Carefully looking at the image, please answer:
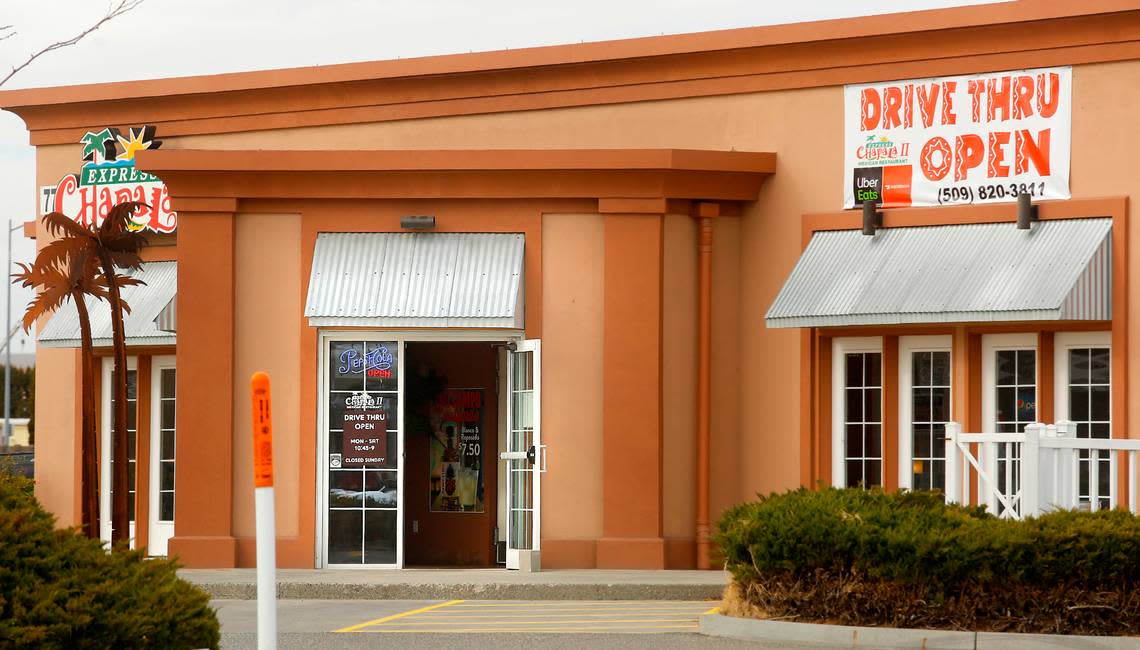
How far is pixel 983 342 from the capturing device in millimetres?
15141

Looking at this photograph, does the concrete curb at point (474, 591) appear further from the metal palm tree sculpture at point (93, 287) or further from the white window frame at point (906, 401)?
the metal palm tree sculpture at point (93, 287)

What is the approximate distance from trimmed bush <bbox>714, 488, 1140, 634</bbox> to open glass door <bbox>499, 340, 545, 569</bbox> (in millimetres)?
4892

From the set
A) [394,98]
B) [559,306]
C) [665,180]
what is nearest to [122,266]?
[394,98]

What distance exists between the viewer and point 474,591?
1462cm

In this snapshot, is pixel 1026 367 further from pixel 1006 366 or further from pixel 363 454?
pixel 363 454

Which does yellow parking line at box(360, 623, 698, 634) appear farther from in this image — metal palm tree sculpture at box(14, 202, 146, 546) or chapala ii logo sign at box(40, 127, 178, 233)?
chapala ii logo sign at box(40, 127, 178, 233)

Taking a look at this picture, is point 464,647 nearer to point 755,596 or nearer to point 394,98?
point 755,596

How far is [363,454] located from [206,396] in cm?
174

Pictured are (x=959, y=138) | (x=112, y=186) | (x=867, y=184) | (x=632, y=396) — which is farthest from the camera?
(x=112, y=186)

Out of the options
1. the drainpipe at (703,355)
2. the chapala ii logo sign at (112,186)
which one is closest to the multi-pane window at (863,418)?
the drainpipe at (703,355)

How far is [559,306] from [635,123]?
7.39ft

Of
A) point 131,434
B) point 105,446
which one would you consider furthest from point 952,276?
point 105,446

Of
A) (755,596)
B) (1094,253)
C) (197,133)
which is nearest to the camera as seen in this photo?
(755,596)

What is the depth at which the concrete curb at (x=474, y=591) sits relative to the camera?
1440 centimetres
